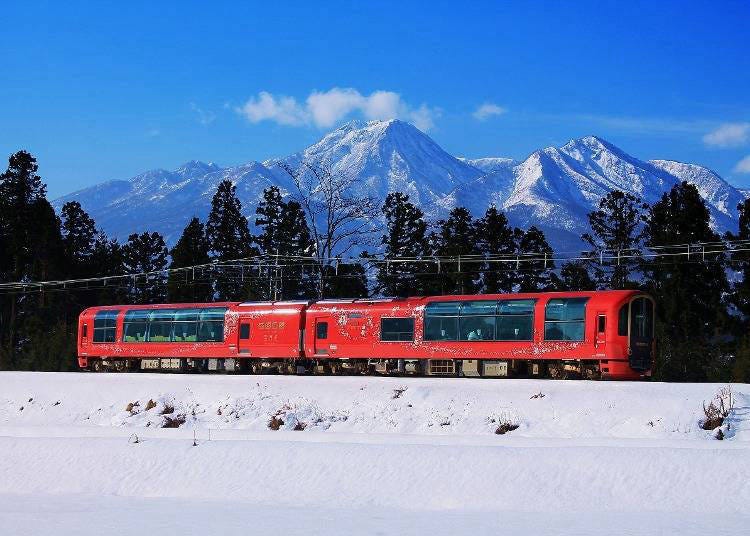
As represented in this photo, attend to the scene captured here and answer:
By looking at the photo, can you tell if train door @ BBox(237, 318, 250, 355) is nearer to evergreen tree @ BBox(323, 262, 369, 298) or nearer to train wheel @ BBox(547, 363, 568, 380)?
train wheel @ BBox(547, 363, 568, 380)

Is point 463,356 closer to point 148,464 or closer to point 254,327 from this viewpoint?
point 254,327

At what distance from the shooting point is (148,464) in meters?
18.7

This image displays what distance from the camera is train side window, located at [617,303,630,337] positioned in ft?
107

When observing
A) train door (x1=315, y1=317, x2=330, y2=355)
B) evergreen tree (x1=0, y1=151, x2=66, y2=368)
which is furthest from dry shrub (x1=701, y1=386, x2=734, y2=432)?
evergreen tree (x1=0, y1=151, x2=66, y2=368)

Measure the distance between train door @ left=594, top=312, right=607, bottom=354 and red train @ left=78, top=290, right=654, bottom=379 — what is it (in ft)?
0.10

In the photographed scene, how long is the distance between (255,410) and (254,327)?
1182 centimetres

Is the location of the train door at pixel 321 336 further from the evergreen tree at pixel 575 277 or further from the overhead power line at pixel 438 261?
the evergreen tree at pixel 575 277

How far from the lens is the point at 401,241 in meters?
72.3

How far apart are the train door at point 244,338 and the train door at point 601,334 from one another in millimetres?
16030

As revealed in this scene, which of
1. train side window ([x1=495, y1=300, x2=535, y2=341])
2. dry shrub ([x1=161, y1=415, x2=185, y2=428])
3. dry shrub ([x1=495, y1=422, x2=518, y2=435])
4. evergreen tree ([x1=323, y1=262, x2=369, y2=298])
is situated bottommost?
dry shrub ([x1=161, y1=415, x2=185, y2=428])

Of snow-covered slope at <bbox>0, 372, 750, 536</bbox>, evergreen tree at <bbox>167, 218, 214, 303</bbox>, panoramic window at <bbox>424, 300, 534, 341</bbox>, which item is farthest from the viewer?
evergreen tree at <bbox>167, 218, 214, 303</bbox>

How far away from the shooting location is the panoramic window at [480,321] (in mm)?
34531

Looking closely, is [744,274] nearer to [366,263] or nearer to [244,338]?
[366,263]

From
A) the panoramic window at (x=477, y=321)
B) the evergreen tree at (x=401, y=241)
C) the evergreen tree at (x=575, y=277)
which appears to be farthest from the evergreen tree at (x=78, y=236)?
the panoramic window at (x=477, y=321)
